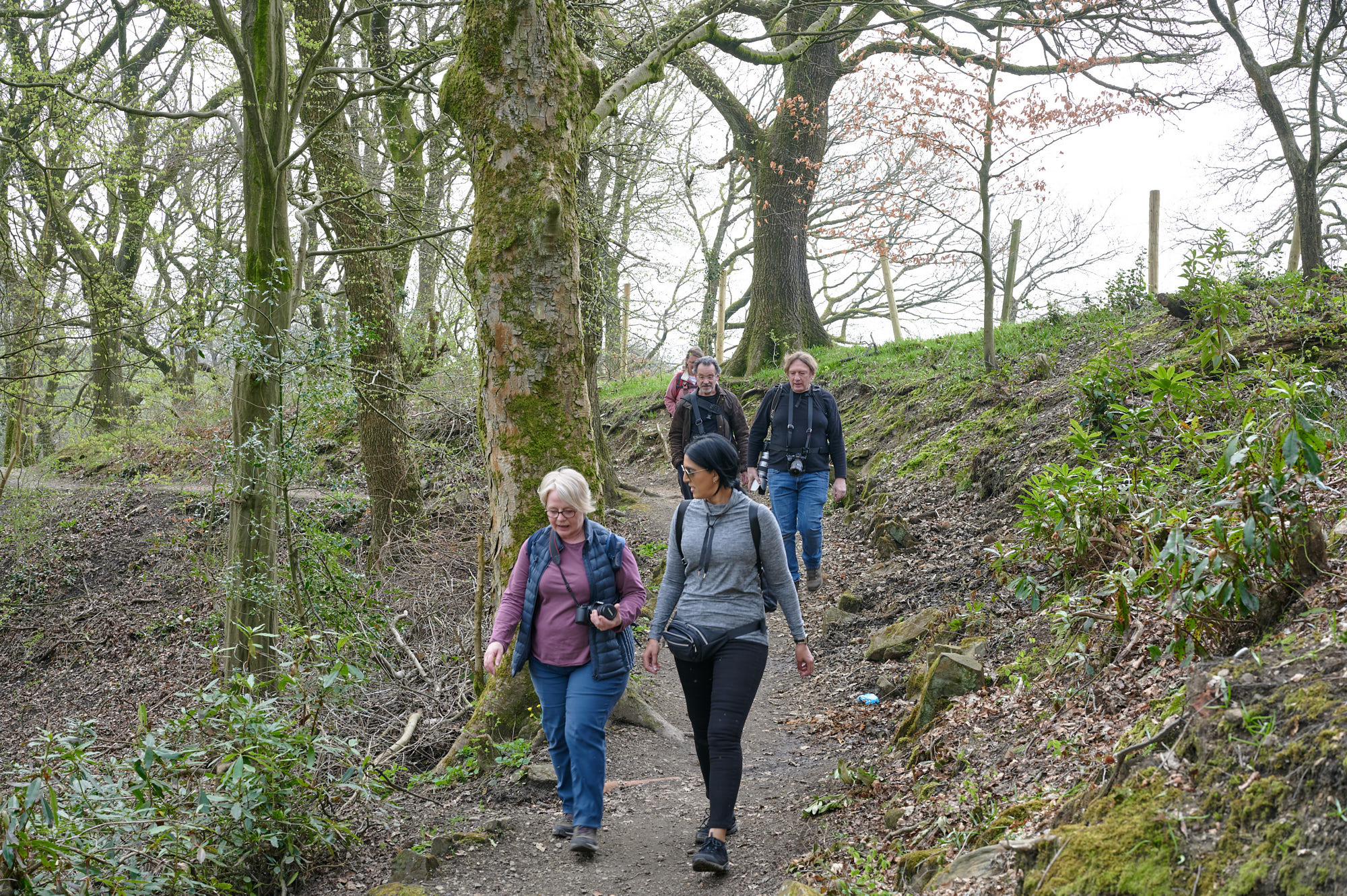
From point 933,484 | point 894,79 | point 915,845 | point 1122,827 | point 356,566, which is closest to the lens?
point 1122,827

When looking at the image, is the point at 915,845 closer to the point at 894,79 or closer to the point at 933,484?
the point at 933,484

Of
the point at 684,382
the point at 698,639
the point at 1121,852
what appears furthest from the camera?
the point at 684,382

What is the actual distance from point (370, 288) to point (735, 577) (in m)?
8.88

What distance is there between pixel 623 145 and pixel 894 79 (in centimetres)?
452

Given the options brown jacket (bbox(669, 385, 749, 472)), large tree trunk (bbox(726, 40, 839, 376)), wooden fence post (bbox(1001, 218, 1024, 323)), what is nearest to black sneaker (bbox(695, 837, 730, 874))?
brown jacket (bbox(669, 385, 749, 472))

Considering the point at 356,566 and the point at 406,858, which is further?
the point at 356,566

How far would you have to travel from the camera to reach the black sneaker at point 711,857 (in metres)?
3.77

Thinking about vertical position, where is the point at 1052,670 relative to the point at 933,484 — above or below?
below

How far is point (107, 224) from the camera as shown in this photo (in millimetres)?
14531

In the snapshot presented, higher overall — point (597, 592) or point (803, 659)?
point (597, 592)

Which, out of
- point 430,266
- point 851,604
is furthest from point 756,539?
point 430,266

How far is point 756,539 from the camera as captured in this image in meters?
3.99

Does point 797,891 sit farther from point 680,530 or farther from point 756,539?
point 680,530

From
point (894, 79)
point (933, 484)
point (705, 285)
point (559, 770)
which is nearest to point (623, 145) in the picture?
point (894, 79)
